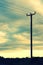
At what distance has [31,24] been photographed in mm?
31484

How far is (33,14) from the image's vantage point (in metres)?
31.1

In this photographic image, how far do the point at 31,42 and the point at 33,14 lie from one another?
5.08 meters
